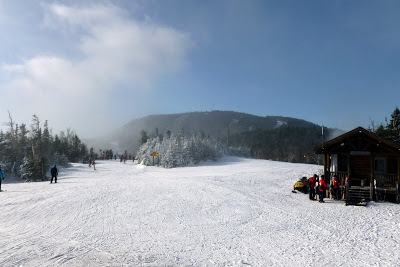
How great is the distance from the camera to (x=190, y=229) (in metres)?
10.7

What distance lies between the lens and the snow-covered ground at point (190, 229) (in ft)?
25.8

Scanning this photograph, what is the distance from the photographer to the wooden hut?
657 inches

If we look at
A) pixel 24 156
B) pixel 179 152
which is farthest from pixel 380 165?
pixel 24 156

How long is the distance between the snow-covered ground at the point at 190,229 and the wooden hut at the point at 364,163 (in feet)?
4.83

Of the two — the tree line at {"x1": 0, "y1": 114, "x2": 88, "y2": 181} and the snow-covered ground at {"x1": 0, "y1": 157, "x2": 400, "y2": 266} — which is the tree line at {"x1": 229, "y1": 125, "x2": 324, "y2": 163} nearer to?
the tree line at {"x1": 0, "y1": 114, "x2": 88, "y2": 181}

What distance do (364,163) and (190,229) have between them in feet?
53.0

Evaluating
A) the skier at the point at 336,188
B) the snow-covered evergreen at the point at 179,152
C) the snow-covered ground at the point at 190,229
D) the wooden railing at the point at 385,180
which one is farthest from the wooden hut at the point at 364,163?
the snow-covered evergreen at the point at 179,152

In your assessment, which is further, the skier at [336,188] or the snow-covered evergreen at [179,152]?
the snow-covered evergreen at [179,152]

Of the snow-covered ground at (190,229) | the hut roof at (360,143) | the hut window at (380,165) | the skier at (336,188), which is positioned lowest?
the snow-covered ground at (190,229)

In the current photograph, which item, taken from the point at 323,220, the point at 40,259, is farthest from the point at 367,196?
the point at 40,259

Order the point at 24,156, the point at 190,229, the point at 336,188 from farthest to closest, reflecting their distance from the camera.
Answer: the point at 24,156, the point at 336,188, the point at 190,229

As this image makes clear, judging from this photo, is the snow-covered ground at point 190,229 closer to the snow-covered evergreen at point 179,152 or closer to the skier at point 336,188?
the skier at point 336,188

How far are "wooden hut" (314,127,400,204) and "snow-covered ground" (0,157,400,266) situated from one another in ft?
4.83

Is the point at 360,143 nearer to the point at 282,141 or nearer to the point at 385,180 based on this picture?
the point at 385,180
